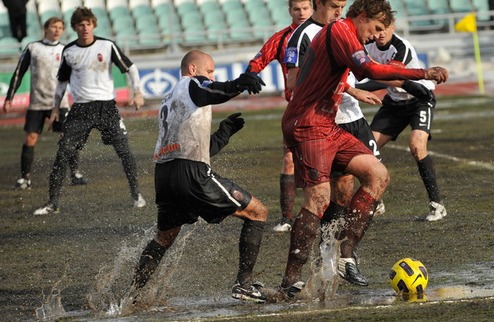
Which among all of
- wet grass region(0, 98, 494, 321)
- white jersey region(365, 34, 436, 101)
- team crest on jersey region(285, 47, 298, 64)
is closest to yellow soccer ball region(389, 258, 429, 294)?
wet grass region(0, 98, 494, 321)

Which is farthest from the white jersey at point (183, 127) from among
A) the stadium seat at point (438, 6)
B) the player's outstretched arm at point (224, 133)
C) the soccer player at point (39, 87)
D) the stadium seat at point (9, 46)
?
the stadium seat at point (438, 6)

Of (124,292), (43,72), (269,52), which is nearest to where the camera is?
(124,292)

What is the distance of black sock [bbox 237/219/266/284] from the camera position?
7461 mm

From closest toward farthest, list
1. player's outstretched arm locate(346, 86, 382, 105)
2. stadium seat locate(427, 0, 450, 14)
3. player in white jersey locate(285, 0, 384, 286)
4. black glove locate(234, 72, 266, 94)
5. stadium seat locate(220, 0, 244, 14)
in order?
black glove locate(234, 72, 266, 94) < player's outstretched arm locate(346, 86, 382, 105) < player in white jersey locate(285, 0, 384, 286) < stadium seat locate(220, 0, 244, 14) < stadium seat locate(427, 0, 450, 14)

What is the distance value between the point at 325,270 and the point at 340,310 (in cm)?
67

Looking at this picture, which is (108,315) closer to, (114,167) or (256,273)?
(256,273)

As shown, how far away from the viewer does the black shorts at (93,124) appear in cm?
1255

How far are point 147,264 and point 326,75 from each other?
175cm

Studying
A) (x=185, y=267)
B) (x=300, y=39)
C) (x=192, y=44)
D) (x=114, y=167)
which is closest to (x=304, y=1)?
(x=300, y=39)

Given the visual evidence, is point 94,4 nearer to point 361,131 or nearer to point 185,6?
point 185,6

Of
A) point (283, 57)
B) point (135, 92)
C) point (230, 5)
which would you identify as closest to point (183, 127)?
point (283, 57)

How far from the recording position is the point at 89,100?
41.9 feet

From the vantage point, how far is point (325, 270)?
7629 mm

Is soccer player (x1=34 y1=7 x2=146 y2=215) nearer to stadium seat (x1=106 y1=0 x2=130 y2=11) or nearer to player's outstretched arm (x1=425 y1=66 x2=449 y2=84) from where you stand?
player's outstretched arm (x1=425 y1=66 x2=449 y2=84)
